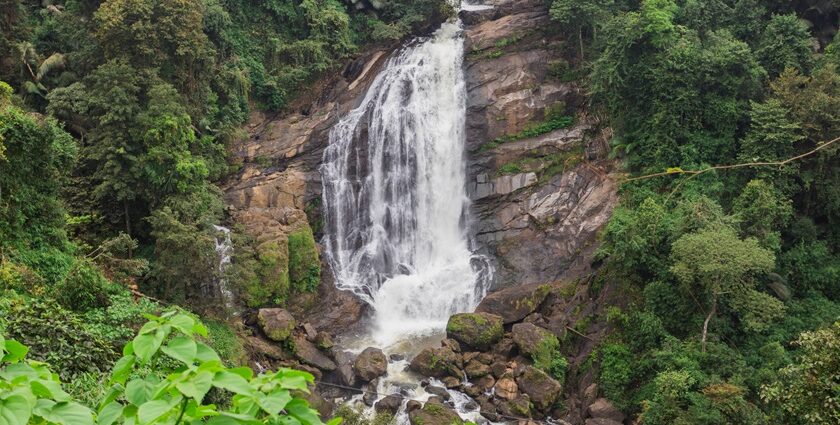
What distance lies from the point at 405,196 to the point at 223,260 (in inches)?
302

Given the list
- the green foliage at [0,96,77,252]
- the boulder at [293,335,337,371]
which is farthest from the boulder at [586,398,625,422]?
the green foliage at [0,96,77,252]

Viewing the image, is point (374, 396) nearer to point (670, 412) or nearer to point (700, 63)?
point (670, 412)

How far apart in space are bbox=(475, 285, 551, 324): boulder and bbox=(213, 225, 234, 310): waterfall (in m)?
7.88

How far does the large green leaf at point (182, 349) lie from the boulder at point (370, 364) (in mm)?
15752

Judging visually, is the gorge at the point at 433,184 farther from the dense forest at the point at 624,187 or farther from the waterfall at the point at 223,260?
the dense forest at the point at 624,187

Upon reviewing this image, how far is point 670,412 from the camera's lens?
43.9 ft

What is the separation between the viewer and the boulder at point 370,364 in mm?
17453

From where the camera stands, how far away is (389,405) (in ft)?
53.5

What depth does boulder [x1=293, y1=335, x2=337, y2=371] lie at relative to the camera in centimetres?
1789

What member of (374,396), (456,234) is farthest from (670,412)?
(456,234)

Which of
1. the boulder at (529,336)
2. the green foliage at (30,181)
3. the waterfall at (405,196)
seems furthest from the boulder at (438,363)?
the green foliage at (30,181)

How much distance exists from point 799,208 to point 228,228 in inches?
717

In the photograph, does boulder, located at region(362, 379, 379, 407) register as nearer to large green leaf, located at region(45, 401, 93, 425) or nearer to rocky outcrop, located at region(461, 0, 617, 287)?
rocky outcrop, located at region(461, 0, 617, 287)

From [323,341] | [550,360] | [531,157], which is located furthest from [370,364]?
[531,157]
